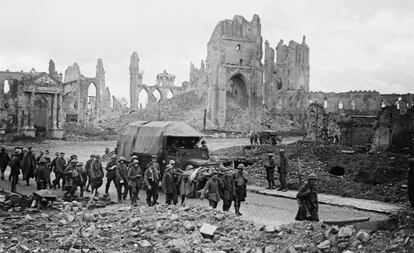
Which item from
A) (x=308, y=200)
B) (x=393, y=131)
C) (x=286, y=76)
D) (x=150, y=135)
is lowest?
(x=308, y=200)

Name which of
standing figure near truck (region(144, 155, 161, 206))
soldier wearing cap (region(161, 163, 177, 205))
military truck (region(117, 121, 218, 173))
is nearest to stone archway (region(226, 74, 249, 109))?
military truck (region(117, 121, 218, 173))

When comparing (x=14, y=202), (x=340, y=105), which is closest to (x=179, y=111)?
(x=340, y=105)

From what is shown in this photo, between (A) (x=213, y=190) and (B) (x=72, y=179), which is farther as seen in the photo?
(B) (x=72, y=179)

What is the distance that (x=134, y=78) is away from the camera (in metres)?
77.4

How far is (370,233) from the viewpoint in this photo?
8000mm

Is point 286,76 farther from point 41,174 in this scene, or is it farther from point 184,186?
point 184,186

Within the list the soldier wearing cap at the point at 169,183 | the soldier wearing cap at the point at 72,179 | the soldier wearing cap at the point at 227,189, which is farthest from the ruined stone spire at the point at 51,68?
the soldier wearing cap at the point at 227,189

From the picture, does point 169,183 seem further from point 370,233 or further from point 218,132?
point 218,132

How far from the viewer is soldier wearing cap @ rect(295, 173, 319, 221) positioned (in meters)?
9.67

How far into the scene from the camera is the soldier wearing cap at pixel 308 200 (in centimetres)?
967

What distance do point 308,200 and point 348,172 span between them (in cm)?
942

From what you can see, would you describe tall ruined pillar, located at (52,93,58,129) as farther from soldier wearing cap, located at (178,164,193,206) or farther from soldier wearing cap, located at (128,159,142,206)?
soldier wearing cap, located at (178,164,193,206)

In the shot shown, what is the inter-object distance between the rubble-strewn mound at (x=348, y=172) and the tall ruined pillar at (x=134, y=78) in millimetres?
56509

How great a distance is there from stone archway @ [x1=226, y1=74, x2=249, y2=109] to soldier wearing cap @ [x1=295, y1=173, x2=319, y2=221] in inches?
2210
